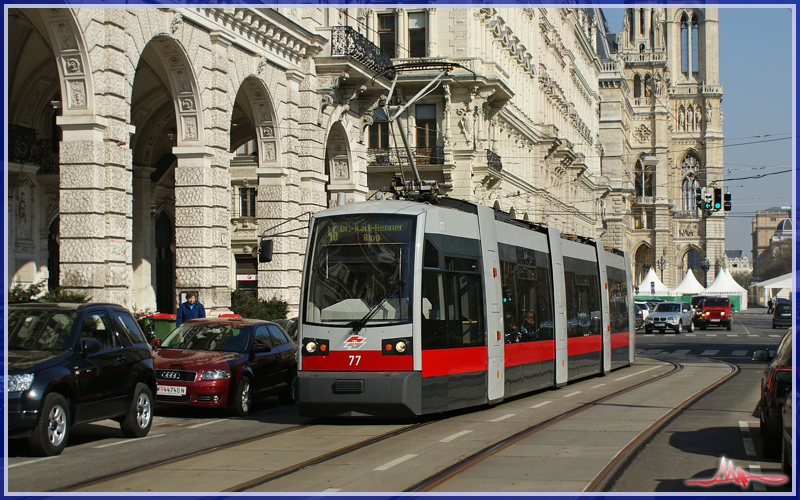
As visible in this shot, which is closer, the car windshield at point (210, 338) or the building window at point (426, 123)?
the car windshield at point (210, 338)

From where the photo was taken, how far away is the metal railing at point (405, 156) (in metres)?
44.3

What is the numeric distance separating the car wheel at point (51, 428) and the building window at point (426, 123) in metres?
35.4

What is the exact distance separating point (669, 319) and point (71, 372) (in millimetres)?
46083

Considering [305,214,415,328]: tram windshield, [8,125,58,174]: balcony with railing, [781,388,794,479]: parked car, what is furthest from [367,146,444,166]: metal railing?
[781,388,794,479]: parked car

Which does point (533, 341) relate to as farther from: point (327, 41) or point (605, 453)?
point (327, 41)

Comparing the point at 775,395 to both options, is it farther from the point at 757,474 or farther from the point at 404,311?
the point at 404,311

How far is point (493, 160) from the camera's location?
46.4 metres

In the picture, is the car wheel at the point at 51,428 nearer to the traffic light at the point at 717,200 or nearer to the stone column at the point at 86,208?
the stone column at the point at 86,208

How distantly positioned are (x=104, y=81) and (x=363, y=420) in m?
9.39

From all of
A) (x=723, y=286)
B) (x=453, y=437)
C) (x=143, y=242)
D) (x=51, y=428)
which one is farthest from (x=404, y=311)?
(x=723, y=286)

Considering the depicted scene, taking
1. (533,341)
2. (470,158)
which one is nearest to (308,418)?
(533,341)

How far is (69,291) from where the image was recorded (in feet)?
62.6

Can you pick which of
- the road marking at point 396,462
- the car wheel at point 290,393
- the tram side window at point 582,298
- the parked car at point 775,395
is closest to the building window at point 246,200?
the tram side window at point 582,298

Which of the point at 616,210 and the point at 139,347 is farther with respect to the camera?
the point at 616,210
